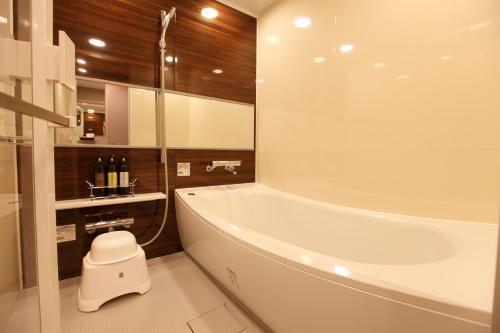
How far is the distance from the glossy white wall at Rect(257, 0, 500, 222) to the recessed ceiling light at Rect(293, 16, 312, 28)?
0.04 feet

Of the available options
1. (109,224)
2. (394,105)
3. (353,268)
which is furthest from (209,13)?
(353,268)

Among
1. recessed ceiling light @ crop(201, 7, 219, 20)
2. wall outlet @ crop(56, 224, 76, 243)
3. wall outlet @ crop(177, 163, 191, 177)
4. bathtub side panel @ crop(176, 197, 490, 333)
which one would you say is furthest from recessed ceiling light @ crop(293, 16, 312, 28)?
wall outlet @ crop(56, 224, 76, 243)

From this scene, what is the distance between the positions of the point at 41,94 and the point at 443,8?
5.64ft

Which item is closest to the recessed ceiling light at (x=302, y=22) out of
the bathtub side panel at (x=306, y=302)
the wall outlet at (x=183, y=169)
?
the wall outlet at (x=183, y=169)

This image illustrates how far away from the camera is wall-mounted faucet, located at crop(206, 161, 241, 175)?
2080 mm

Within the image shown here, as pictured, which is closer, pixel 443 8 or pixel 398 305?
pixel 398 305

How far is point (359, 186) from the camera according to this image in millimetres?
1446

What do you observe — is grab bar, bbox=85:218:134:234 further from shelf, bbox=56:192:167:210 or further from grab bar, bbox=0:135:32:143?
grab bar, bbox=0:135:32:143

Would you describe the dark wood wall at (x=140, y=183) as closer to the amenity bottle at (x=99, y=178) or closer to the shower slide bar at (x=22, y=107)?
the amenity bottle at (x=99, y=178)

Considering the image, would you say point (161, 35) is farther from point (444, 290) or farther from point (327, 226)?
point (444, 290)

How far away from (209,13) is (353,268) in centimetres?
233

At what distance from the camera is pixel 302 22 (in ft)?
5.95

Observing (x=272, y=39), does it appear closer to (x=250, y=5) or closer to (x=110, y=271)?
(x=250, y=5)

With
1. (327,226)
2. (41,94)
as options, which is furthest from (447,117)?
(41,94)
